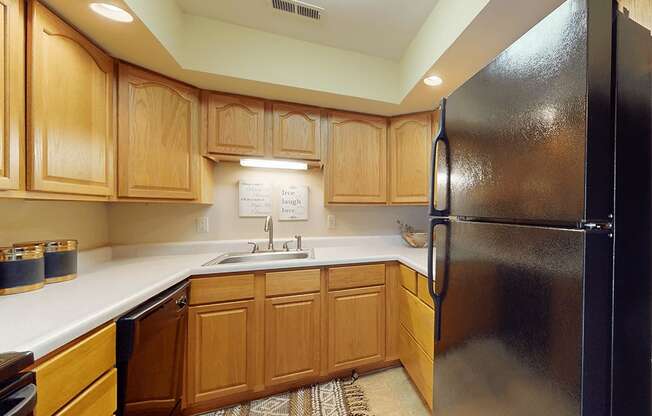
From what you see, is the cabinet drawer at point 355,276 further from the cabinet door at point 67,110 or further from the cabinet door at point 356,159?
the cabinet door at point 67,110

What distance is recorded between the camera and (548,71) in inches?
22.9

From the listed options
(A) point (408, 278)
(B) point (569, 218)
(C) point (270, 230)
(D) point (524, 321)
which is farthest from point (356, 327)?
(B) point (569, 218)

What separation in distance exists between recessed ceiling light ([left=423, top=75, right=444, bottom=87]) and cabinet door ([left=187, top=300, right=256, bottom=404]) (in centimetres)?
181

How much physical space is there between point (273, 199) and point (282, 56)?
1088 mm

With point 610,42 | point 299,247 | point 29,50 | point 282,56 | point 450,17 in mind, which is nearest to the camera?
point 610,42

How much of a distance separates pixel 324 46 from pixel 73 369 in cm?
210

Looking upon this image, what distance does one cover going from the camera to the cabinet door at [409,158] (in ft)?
6.89

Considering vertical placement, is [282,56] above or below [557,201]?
above

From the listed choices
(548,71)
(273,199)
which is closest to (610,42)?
(548,71)

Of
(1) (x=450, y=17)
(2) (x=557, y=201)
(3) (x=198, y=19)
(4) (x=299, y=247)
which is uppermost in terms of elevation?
(3) (x=198, y=19)

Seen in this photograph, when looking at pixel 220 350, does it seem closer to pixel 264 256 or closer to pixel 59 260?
pixel 264 256

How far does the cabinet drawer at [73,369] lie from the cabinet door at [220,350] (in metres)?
0.55

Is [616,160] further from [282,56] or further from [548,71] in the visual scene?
[282,56]

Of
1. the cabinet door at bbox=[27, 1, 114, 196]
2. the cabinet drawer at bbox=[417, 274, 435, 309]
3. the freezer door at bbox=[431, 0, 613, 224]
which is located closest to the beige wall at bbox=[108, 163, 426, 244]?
the cabinet door at bbox=[27, 1, 114, 196]
